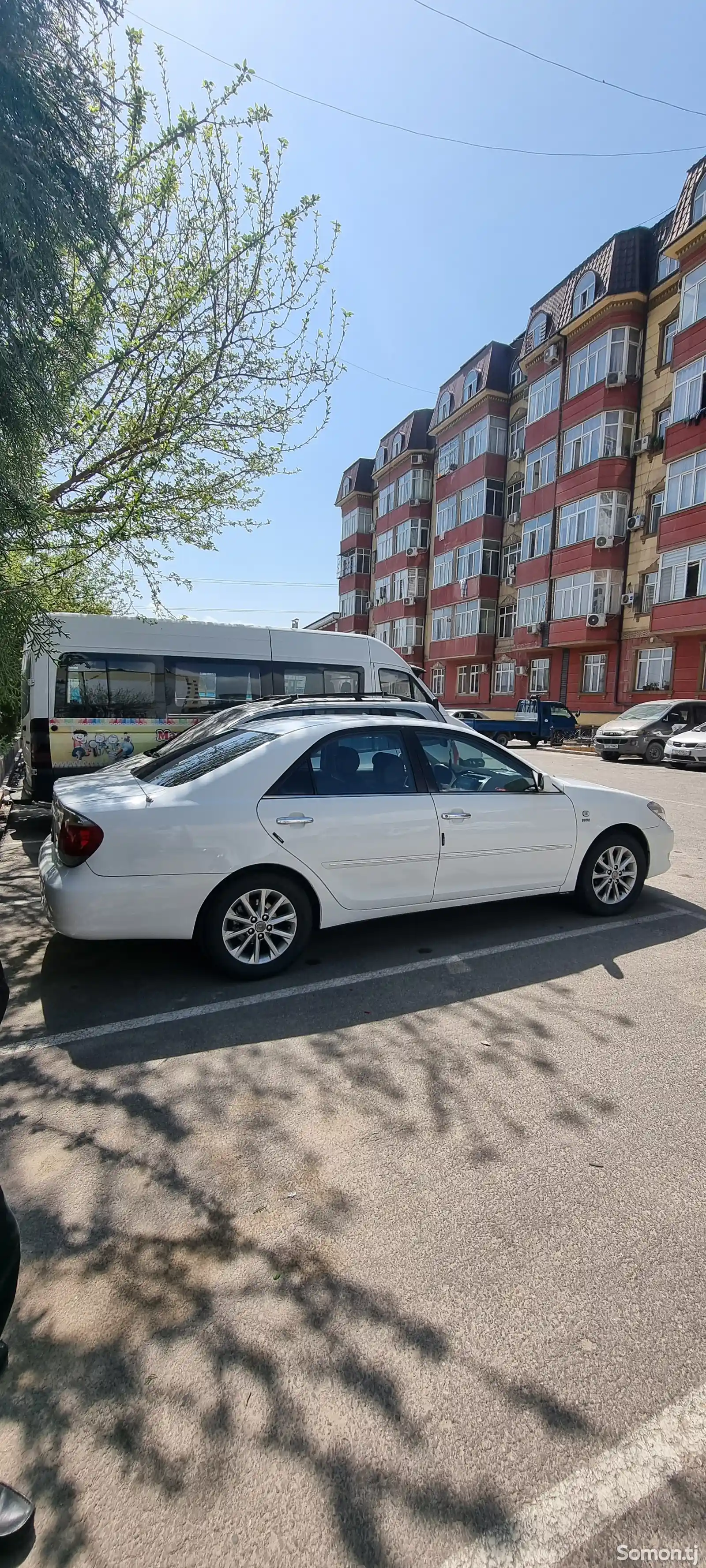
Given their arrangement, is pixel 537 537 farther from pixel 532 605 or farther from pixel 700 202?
pixel 700 202

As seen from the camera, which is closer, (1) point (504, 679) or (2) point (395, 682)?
(2) point (395, 682)

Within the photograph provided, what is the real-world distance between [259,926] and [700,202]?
27176 millimetres

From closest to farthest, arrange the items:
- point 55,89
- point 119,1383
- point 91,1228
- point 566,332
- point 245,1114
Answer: point 119,1383 → point 91,1228 → point 245,1114 → point 55,89 → point 566,332

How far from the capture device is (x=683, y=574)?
22391mm

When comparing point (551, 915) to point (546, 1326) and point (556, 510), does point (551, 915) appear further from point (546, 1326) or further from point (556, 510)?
point (556, 510)

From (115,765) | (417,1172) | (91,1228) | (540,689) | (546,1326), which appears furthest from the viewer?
(540,689)

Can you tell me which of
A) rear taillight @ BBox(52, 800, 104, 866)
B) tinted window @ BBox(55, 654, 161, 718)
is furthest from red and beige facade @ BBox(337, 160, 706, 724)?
rear taillight @ BBox(52, 800, 104, 866)

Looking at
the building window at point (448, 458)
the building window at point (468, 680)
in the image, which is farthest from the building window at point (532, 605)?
the building window at point (448, 458)

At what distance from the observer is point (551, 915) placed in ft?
17.9

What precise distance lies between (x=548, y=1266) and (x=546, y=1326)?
0.21 meters

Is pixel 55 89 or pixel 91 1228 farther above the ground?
pixel 55 89

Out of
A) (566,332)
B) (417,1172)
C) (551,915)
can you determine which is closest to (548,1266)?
(417,1172)

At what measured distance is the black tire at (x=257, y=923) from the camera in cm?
400

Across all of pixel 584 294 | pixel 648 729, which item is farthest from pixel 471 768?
pixel 584 294
